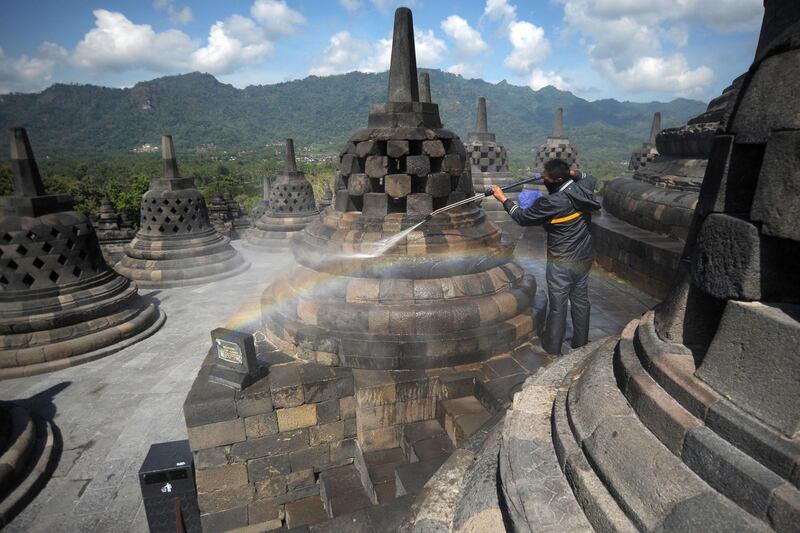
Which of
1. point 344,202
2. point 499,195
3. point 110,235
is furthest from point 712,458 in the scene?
point 110,235

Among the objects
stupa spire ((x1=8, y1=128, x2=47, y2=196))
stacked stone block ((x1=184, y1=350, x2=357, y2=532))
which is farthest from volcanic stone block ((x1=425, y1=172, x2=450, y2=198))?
stupa spire ((x1=8, y1=128, x2=47, y2=196))

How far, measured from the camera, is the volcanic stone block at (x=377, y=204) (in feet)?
16.9

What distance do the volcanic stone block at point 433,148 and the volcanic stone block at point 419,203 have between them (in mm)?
498

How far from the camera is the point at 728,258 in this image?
172 cm

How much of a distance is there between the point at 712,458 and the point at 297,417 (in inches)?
140

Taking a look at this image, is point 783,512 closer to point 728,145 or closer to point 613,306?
point 728,145

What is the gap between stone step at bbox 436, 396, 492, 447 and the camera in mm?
3936

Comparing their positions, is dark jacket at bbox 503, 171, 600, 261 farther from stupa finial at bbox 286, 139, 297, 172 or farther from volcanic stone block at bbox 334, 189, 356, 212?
stupa finial at bbox 286, 139, 297, 172

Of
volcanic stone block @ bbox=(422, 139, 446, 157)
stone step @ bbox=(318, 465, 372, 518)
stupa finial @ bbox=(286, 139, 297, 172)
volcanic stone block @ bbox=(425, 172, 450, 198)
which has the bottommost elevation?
stone step @ bbox=(318, 465, 372, 518)

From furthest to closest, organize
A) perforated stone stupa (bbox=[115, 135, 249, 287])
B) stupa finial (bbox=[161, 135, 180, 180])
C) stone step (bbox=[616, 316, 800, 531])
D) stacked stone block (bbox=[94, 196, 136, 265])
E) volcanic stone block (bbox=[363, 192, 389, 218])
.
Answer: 1. stacked stone block (bbox=[94, 196, 136, 265])
2. stupa finial (bbox=[161, 135, 180, 180])
3. perforated stone stupa (bbox=[115, 135, 249, 287])
4. volcanic stone block (bbox=[363, 192, 389, 218])
5. stone step (bbox=[616, 316, 800, 531])

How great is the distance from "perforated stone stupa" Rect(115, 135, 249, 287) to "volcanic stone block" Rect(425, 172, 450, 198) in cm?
812

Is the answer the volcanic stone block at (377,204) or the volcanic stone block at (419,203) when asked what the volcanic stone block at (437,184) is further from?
the volcanic stone block at (377,204)

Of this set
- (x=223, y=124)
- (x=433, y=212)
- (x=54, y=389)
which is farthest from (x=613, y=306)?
(x=223, y=124)

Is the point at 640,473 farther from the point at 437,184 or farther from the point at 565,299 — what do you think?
the point at 437,184
